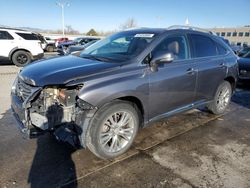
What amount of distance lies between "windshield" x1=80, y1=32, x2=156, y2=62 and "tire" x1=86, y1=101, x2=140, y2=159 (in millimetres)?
769

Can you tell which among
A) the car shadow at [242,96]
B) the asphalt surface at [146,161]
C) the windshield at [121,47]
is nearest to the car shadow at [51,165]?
the asphalt surface at [146,161]

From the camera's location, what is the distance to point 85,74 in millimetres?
3041

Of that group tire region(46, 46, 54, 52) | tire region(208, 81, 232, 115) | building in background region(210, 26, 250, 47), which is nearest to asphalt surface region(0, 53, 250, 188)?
tire region(208, 81, 232, 115)

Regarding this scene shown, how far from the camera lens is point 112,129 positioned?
3357mm

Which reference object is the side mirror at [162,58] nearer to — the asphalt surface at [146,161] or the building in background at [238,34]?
the asphalt surface at [146,161]

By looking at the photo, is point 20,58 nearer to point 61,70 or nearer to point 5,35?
point 5,35

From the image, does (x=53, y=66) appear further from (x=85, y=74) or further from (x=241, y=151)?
(x=241, y=151)

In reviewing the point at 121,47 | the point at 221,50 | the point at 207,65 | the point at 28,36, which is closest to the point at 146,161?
the point at 121,47

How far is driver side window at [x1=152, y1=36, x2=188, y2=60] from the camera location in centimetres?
381

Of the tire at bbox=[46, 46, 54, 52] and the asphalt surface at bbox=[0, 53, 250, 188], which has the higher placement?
A: the tire at bbox=[46, 46, 54, 52]

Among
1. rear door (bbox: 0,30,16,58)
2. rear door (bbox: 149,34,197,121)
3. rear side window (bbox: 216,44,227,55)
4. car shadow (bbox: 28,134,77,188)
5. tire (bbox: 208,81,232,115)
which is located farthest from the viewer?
rear door (bbox: 0,30,16,58)

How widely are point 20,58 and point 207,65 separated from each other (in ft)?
32.7

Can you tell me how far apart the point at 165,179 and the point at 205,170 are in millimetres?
605

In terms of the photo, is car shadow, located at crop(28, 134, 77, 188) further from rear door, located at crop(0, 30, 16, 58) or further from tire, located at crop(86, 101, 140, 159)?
rear door, located at crop(0, 30, 16, 58)
